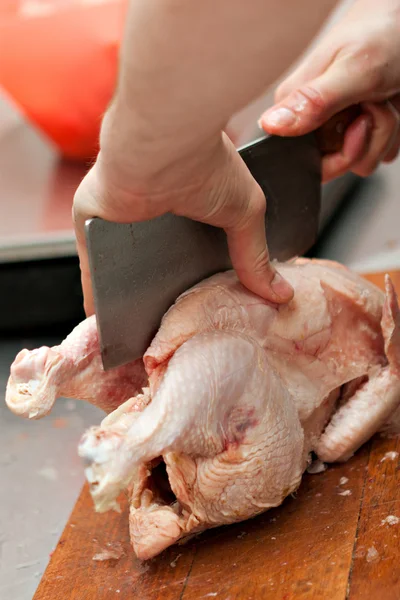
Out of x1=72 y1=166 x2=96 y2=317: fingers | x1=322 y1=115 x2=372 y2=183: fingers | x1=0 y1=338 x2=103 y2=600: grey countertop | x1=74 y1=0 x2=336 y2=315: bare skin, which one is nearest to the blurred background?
x1=0 y1=338 x2=103 y2=600: grey countertop

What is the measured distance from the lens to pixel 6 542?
177cm

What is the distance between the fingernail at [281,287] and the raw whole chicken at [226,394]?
38 millimetres

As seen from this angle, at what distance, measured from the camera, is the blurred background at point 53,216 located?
6.60 ft

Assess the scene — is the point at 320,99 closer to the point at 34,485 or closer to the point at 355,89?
the point at 355,89

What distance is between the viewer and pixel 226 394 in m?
1.29

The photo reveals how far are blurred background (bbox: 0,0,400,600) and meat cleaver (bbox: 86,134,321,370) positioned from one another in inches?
19.7

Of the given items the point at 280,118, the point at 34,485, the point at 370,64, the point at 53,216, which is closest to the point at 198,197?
the point at 280,118

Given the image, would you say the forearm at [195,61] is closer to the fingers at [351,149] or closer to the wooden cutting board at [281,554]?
the wooden cutting board at [281,554]

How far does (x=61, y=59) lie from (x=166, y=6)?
6.91 ft

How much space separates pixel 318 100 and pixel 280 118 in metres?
0.10

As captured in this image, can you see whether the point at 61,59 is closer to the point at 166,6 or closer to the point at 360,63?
the point at 360,63

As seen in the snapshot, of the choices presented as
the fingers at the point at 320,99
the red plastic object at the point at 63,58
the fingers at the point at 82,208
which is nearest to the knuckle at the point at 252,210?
the fingers at the point at 82,208

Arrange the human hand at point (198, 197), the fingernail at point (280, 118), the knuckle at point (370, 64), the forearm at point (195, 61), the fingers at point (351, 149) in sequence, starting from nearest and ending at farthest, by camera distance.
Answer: the forearm at point (195, 61) < the human hand at point (198, 197) < the fingernail at point (280, 118) < the knuckle at point (370, 64) < the fingers at point (351, 149)

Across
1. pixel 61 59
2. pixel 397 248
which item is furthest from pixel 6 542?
pixel 61 59
